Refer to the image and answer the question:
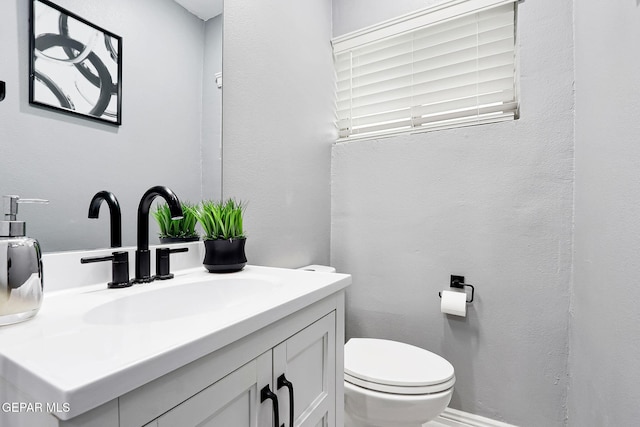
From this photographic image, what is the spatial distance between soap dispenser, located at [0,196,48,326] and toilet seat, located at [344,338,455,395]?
97 cm

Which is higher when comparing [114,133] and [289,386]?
[114,133]

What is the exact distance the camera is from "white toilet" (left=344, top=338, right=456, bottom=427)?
1.07 m

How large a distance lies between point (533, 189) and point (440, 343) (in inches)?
32.3

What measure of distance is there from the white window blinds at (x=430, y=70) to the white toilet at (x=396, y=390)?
3.68ft

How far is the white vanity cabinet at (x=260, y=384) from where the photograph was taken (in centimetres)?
43

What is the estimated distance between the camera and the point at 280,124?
145 cm

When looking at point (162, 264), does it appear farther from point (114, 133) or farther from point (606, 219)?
point (606, 219)

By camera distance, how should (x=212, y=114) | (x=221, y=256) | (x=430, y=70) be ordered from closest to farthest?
(x=221, y=256) < (x=212, y=114) < (x=430, y=70)

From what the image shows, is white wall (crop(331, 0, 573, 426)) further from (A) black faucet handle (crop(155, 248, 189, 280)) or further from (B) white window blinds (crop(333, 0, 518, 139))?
(A) black faucet handle (crop(155, 248, 189, 280))

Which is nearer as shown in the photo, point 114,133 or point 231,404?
point 231,404

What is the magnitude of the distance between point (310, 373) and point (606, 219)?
0.97 metres

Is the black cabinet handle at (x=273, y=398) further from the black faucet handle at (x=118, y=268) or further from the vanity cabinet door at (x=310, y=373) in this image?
Answer: the black faucet handle at (x=118, y=268)

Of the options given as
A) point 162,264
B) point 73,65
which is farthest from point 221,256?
point 73,65

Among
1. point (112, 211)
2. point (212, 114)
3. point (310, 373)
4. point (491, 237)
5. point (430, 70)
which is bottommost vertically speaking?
point (310, 373)
